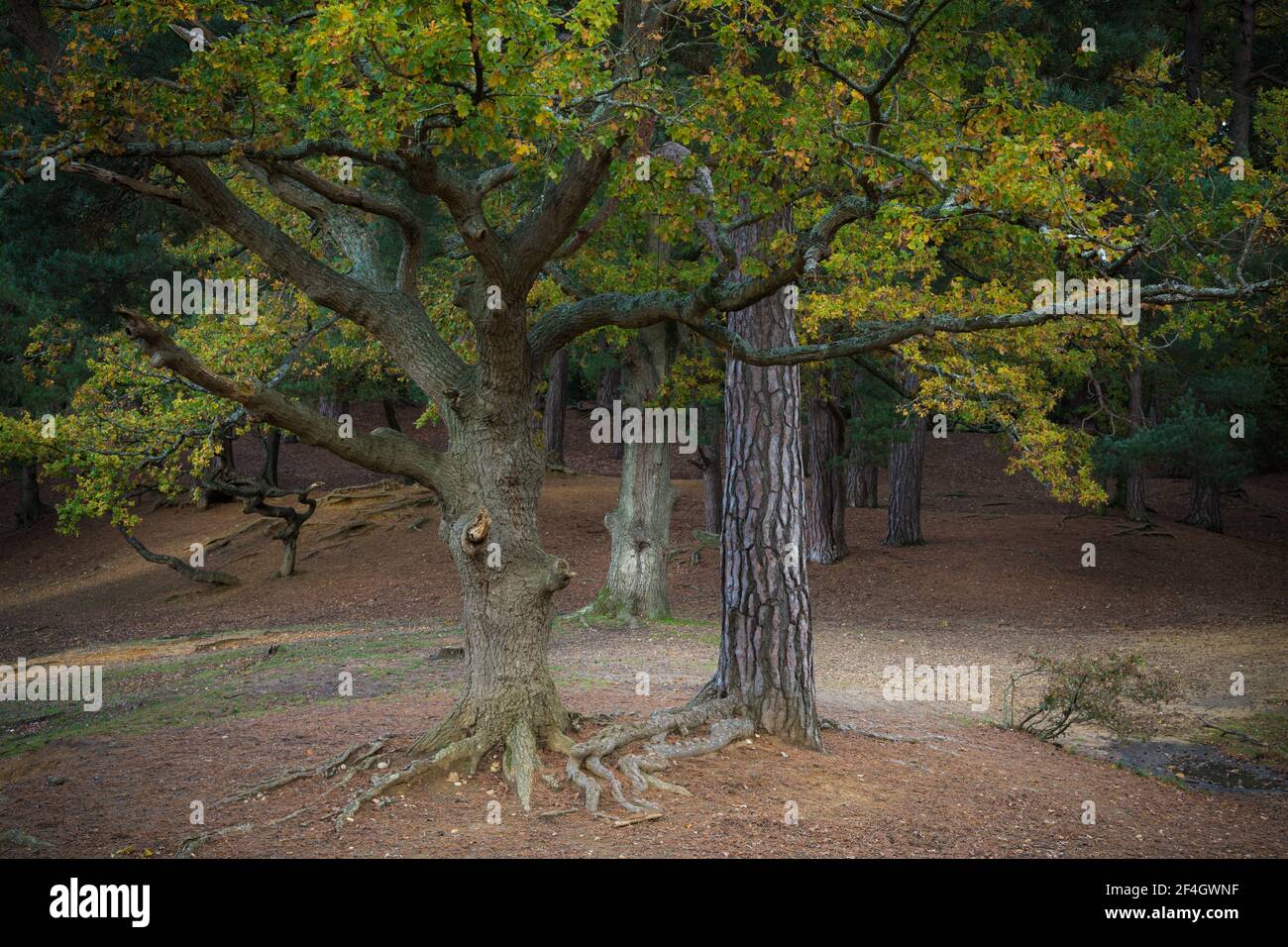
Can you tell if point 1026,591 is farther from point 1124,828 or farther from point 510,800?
point 510,800

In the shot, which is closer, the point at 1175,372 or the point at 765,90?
the point at 765,90

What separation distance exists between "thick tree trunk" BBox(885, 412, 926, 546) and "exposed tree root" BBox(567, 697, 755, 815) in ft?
48.1

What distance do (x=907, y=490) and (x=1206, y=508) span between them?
8159mm

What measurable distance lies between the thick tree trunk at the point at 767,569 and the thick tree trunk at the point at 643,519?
789 centimetres

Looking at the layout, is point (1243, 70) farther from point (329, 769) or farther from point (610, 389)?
point (329, 769)

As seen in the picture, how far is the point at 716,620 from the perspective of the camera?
1834cm

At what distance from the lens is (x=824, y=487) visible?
22219 mm

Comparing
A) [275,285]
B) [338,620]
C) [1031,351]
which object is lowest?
[338,620]

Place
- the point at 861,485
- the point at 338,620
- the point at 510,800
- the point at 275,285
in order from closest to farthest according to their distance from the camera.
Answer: the point at 510,800
the point at 275,285
the point at 338,620
the point at 861,485

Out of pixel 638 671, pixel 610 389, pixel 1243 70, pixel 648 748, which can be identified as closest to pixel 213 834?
pixel 648 748

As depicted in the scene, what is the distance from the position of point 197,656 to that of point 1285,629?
16.5m

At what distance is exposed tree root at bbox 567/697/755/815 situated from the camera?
25.5 ft

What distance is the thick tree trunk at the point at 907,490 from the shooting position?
23.1 m

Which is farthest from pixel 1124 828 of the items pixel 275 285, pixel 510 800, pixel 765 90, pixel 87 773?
pixel 275 285
